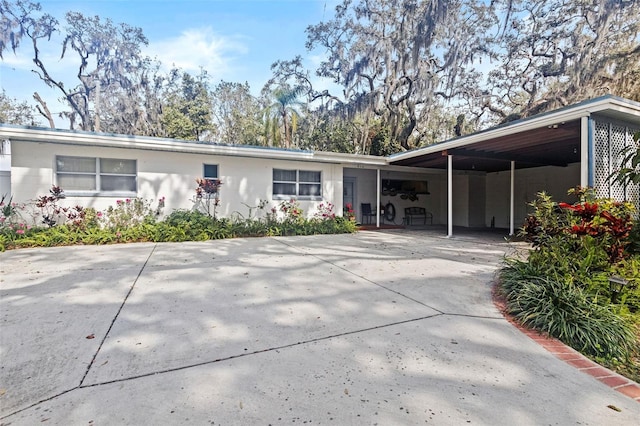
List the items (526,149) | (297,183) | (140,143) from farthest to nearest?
(297,183) < (526,149) < (140,143)

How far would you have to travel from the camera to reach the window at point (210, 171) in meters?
9.33

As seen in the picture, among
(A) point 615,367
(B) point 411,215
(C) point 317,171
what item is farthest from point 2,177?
(B) point 411,215

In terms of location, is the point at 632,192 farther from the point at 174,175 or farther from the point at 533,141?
the point at 174,175

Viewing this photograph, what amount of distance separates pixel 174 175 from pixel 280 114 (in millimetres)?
8181

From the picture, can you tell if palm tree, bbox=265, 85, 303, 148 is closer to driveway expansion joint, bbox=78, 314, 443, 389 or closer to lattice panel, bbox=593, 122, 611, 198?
lattice panel, bbox=593, 122, 611, 198

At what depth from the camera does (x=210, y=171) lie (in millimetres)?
9398

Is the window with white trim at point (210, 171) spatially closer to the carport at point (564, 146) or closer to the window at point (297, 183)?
the window at point (297, 183)

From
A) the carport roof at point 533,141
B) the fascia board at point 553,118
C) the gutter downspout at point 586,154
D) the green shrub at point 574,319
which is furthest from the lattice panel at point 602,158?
the green shrub at point 574,319

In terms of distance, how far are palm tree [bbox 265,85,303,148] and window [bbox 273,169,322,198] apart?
5649mm

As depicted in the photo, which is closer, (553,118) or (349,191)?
(553,118)

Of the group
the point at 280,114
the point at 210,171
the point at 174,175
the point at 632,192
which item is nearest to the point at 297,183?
the point at 210,171

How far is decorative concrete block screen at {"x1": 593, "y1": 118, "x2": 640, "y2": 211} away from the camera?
5.36 metres

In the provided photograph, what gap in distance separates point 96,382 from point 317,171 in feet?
30.8

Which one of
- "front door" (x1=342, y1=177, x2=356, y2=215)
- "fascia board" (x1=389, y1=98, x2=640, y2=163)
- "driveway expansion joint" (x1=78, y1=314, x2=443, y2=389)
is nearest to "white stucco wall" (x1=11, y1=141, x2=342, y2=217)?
"front door" (x1=342, y1=177, x2=356, y2=215)
